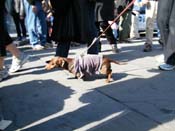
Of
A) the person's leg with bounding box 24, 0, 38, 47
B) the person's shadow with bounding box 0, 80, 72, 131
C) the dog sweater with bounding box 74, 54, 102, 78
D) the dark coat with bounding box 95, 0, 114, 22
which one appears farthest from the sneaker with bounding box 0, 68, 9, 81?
the person's leg with bounding box 24, 0, 38, 47

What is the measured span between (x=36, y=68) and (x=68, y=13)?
4.59 ft

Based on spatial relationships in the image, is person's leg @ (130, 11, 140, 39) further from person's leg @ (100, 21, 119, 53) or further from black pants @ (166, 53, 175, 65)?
black pants @ (166, 53, 175, 65)

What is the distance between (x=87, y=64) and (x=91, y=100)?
2.86ft

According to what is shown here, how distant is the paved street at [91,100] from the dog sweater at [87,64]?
0.16 meters

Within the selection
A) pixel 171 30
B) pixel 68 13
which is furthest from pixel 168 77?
pixel 68 13

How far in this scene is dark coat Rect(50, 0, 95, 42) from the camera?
5953mm

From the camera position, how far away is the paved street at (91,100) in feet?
14.0

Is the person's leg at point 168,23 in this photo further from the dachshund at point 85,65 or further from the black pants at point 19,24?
the black pants at point 19,24

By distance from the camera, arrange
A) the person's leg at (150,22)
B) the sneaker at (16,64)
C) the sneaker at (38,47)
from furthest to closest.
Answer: the sneaker at (38,47), the person's leg at (150,22), the sneaker at (16,64)

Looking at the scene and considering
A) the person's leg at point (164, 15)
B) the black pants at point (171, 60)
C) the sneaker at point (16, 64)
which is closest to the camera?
the person's leg at point (164, 15)

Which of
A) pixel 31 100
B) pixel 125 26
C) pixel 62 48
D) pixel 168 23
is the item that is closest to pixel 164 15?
pixel 168 23

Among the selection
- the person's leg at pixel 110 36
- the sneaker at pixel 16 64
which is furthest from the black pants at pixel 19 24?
the sneaker at pixel 16 64

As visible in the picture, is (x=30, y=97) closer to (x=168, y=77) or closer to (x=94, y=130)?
(x=94, y=130)

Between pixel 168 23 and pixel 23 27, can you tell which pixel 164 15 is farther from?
pixel 23 27
